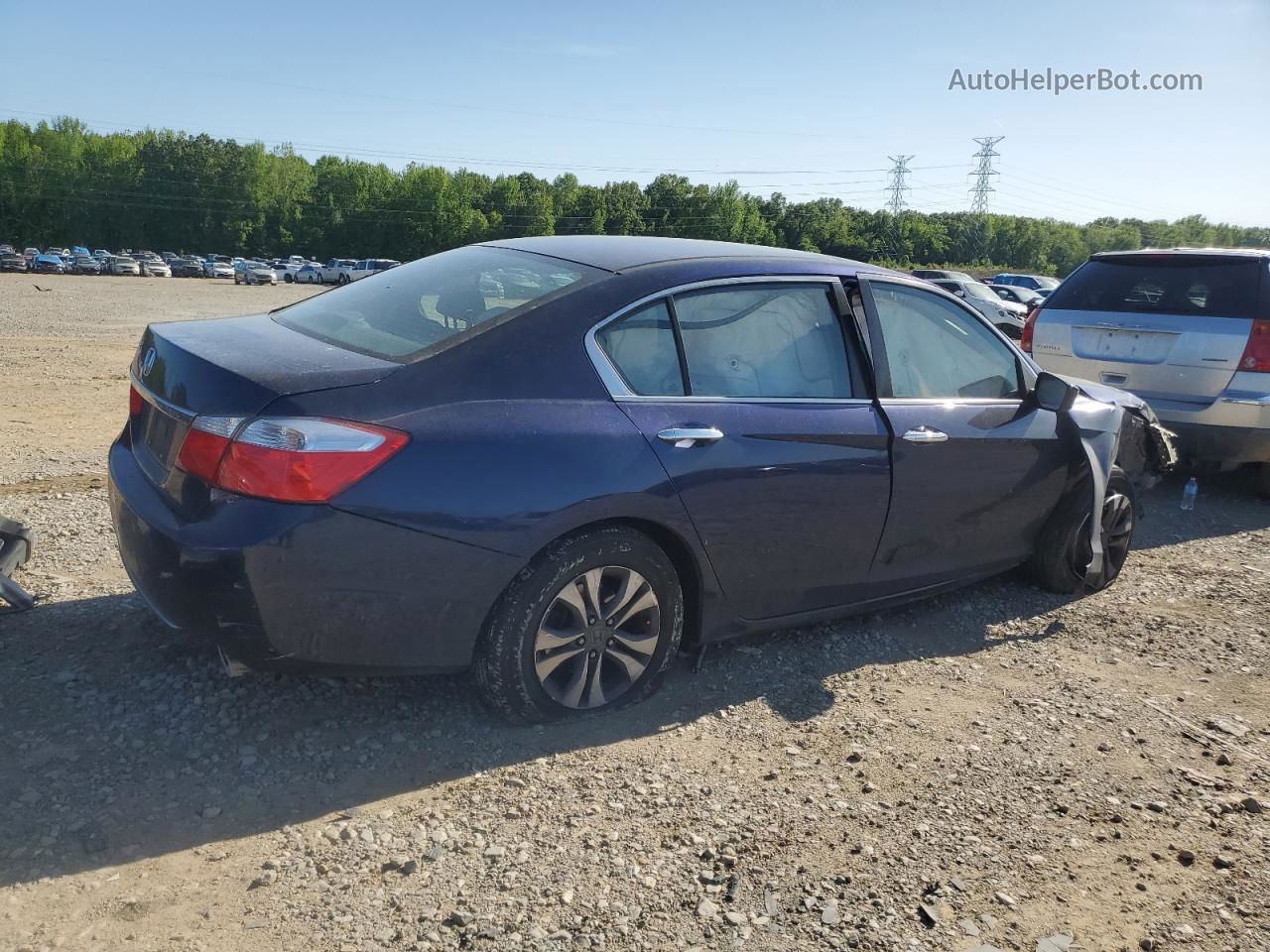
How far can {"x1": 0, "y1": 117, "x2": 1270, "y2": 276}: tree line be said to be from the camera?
350 feet

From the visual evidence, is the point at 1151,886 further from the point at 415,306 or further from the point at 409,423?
the point at 415,306

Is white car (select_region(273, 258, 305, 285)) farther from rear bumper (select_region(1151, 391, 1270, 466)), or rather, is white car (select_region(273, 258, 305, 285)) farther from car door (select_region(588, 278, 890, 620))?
car door (select_region(588, 278, 890, 620))

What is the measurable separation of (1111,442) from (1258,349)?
111 inches

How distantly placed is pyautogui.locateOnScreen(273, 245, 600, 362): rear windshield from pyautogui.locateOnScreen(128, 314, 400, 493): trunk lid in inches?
5.0

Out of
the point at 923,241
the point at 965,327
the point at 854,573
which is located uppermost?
the point at 923,241

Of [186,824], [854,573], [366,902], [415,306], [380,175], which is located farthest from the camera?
[380,175]

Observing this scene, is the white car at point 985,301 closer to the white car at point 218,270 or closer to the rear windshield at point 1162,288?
the rear windshield at point 1162,288

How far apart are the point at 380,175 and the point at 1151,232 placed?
293ft

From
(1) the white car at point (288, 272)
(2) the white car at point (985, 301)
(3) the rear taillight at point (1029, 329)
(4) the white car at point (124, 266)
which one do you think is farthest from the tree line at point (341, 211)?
(3) the rear taillight at point (1029, 329)

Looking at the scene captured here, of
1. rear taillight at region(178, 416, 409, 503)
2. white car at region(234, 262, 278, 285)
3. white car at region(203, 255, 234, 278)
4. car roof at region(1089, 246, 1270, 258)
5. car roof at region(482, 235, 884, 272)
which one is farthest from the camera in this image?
white car at region(203, 255, 234, 278)

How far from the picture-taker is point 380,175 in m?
122

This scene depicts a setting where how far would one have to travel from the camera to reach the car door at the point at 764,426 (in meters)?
3.51

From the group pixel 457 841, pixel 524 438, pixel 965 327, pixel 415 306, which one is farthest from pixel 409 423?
pixel 965 327

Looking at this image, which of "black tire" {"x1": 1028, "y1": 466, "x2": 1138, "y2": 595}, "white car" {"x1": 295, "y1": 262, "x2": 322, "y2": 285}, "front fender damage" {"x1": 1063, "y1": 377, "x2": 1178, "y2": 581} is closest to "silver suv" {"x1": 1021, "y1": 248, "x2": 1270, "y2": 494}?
"front fender damage" {"x1": 1063, "y1": 377, "x2": 1178, "y2": 581}
